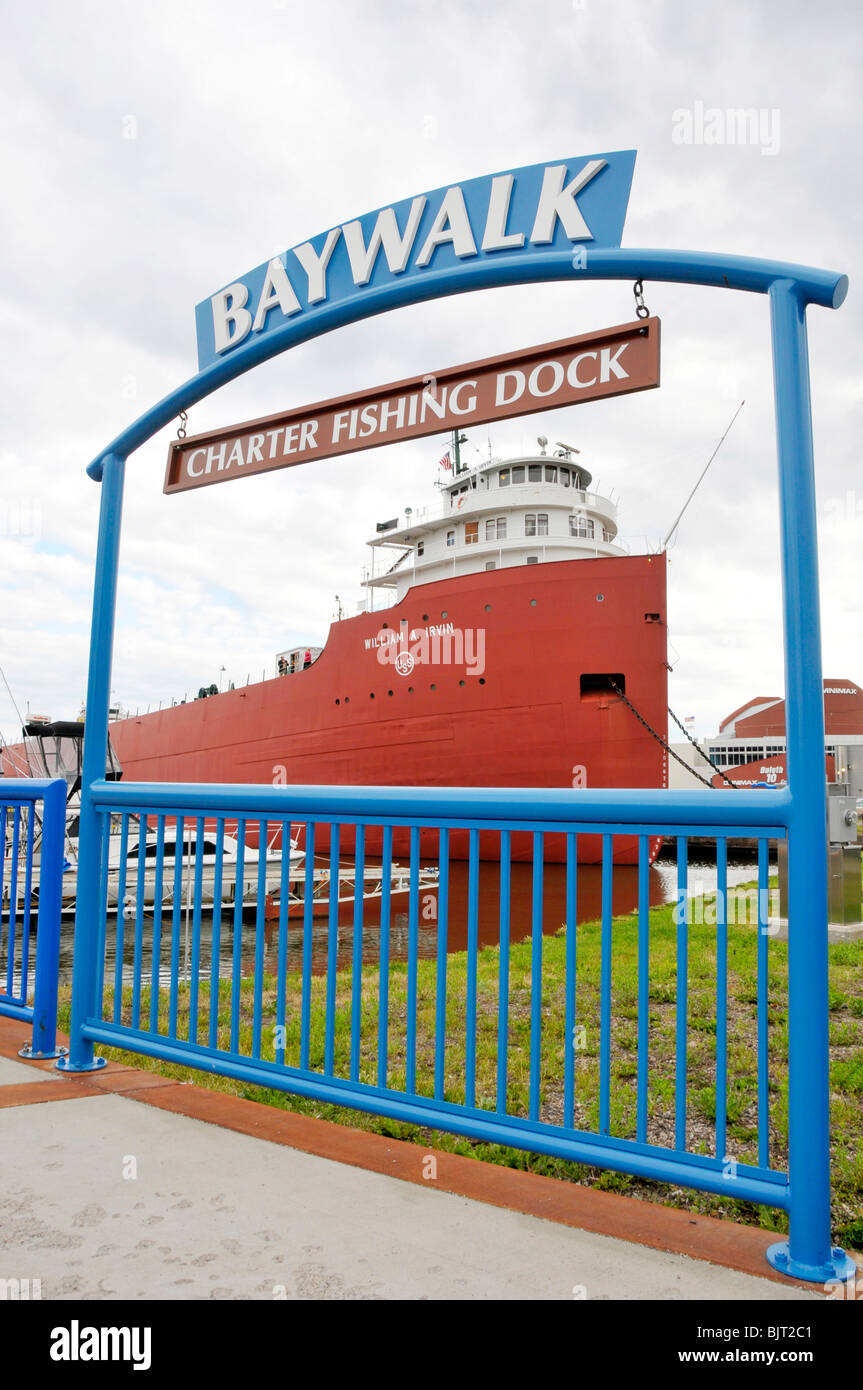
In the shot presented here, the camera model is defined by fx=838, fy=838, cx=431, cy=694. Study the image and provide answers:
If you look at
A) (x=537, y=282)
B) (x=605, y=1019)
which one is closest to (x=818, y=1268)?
(x=605, y=1019)

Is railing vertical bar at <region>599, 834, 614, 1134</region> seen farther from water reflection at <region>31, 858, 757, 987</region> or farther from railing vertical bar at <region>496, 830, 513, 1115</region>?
water reflection at <region>31, 858, 757, 987</region>

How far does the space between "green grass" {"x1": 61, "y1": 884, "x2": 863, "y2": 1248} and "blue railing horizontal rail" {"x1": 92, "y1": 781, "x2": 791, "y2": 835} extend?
50 cm

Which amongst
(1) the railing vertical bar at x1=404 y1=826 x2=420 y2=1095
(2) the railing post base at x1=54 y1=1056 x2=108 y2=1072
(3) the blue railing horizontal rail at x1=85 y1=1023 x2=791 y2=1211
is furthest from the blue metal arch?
(2) the railing post base at x1=54 y1=1056 x2=108 y2=1072

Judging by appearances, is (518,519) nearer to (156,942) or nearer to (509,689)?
(509,689)

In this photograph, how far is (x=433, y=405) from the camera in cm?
235

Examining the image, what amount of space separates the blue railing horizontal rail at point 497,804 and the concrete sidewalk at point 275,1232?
0.79 m

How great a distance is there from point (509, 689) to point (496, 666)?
46 cm

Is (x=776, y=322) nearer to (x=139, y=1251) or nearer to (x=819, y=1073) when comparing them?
(x=819, y=1073)

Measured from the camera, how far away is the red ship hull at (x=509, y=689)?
539 inches

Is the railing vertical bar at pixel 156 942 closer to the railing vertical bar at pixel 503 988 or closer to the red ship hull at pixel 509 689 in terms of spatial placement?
the railing vertical bar at pixel 503 988

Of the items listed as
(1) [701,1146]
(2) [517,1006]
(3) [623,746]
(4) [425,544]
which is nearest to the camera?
(1) [701,1146]
